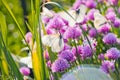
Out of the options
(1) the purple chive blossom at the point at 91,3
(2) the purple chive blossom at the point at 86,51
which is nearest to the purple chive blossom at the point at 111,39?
(2) the purple chive blossom at the point at 86,51

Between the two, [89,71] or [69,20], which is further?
[69,20]

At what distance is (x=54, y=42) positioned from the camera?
1.54m

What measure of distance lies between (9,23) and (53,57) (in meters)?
3.15

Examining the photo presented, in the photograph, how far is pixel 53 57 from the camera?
5.22 feet

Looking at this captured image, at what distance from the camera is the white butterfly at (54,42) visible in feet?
4.94

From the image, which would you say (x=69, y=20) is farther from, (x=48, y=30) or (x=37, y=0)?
(x=37, y=0)

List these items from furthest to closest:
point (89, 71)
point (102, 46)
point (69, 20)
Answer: point (102, 46) → point (69, 20) → point (89, 71)

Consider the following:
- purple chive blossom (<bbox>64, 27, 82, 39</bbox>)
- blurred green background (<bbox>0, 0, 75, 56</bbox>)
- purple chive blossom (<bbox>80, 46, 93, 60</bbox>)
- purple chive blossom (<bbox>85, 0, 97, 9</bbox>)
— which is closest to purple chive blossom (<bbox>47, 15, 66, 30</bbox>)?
purple chive blossom (<bbox>64, 27, 82, 39</bbox>)

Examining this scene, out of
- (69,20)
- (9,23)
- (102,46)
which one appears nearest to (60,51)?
(69,20)

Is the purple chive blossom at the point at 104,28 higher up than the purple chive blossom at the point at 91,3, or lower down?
lower down

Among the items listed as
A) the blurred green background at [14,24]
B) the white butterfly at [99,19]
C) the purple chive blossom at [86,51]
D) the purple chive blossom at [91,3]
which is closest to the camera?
the purple chive blossom at [86,51]

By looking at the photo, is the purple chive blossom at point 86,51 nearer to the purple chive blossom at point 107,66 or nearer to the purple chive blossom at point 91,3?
the purple chive blossom at point 107,66

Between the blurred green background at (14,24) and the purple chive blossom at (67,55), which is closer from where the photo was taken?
the purple chive blossom at (67,55)

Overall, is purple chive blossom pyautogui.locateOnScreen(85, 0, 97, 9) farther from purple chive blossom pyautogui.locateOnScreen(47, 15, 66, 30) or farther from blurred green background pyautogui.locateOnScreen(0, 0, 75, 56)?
blurred green background pyautogui.locateOnScreen(0, 0, 75, 56)
